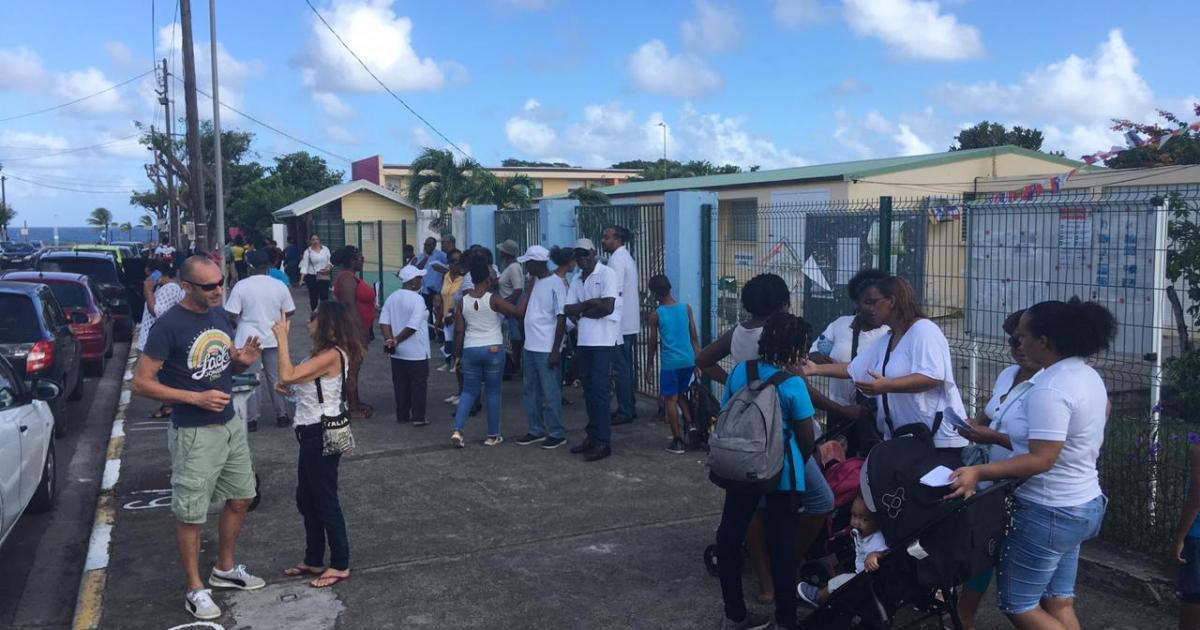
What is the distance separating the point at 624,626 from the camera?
4.83 metres

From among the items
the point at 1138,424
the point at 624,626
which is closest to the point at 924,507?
the point at 624,626

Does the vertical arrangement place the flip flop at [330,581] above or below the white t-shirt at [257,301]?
below

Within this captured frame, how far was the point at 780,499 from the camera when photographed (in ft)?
14.8

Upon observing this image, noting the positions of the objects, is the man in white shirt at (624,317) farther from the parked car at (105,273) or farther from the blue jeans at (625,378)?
the parked car at (105,273)

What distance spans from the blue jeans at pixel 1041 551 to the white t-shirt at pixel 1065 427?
4 centimetres

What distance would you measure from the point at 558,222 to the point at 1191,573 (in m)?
8.76

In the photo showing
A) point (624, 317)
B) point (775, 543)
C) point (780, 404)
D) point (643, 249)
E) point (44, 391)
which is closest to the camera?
point (780, 404)

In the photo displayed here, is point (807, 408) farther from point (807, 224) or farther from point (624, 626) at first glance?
point (807, 224)

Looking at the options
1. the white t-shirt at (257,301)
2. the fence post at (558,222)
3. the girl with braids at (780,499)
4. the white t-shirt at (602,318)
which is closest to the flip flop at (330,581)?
the girl with braids at (780,499)

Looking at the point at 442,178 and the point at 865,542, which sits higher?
the point at 442,178

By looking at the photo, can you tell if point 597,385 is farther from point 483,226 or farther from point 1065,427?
point 483,226

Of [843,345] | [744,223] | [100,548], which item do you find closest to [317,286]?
[744,223]

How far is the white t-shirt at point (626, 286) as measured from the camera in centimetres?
852

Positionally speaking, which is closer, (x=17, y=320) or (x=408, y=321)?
(x=408, y=321)
